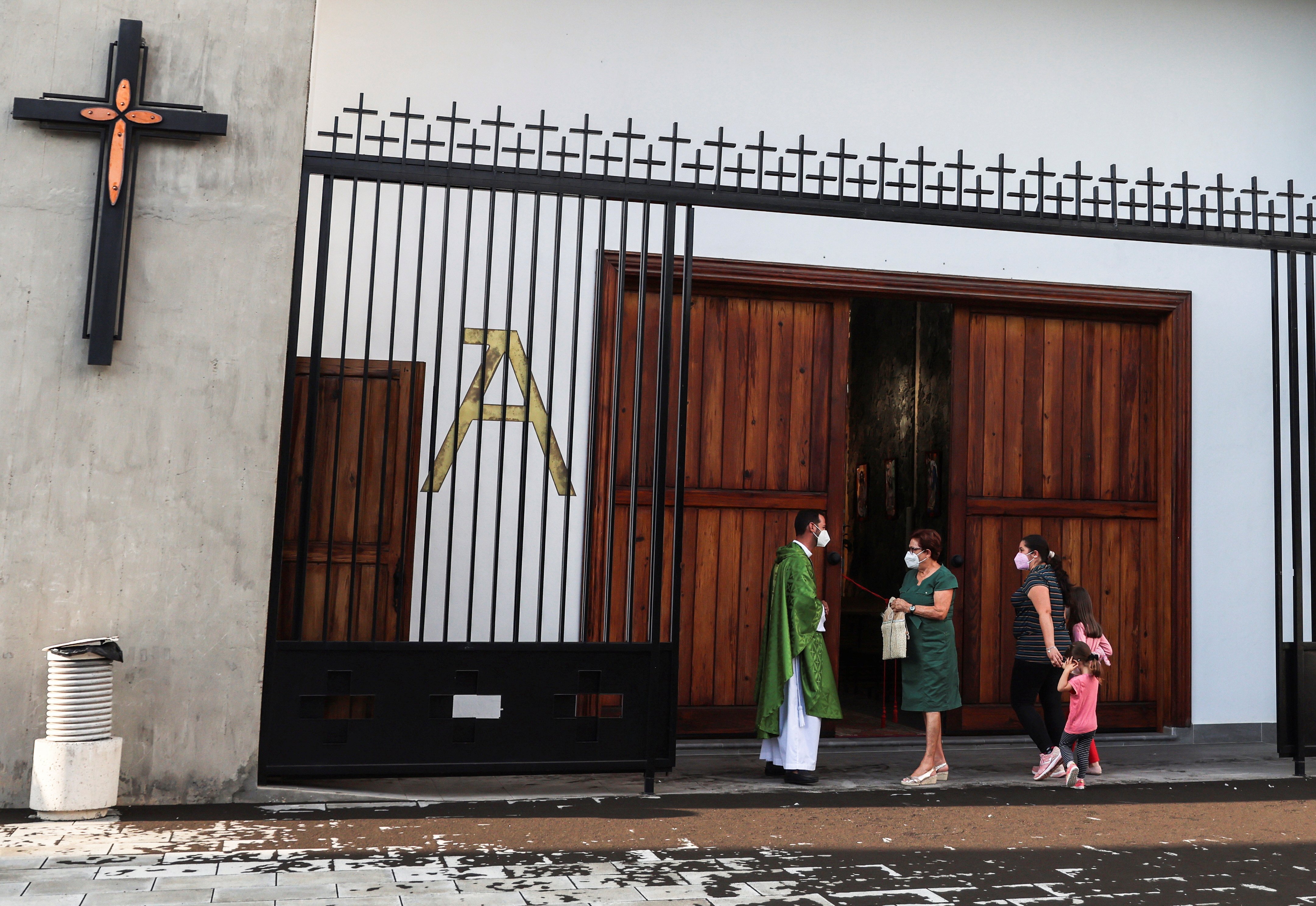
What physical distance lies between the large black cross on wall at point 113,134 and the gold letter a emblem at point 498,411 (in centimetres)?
208

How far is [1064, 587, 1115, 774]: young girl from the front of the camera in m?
6.73

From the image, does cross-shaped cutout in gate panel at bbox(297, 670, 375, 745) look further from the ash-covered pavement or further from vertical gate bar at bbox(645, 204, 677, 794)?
vertical gate bar at bbox(645, 204, 677, 794)

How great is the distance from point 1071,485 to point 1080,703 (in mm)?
2212

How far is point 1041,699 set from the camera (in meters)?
6.85

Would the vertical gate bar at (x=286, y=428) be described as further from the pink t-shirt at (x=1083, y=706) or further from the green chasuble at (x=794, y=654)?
the pink t-shirt at (x=1083, y=706)

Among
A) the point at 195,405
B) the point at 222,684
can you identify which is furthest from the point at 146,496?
the point at 222,684

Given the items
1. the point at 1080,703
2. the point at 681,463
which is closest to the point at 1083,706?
the point at 1080,703

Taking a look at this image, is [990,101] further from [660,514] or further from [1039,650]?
[660,514]

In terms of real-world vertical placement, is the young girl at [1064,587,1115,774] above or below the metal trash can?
above

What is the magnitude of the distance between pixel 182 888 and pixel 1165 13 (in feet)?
27.8

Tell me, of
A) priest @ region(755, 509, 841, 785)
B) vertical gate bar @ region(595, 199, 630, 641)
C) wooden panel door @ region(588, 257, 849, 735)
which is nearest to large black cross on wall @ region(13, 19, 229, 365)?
vertical gate bar @ region(595, 199, 630, 641)

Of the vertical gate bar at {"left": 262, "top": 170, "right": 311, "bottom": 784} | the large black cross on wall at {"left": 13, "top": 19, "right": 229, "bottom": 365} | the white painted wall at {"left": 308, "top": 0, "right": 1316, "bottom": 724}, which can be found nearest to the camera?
the large black cross on wall at {"left": 13, "top": 19, "right": 229, "bottom": 365}

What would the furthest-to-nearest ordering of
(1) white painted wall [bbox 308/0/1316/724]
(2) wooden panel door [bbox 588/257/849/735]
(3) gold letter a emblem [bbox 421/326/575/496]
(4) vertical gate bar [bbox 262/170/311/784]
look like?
(2) wooden panel door [bbox 588/257/849/735], (1) white painted wall [bbox 308/0/1316/724], (3) gold letter a emblem [bbox 421/326/575/496], (4) vertical gate bar [bbox 262/170/311/784]

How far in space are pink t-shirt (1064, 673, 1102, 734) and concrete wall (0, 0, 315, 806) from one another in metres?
4.42
